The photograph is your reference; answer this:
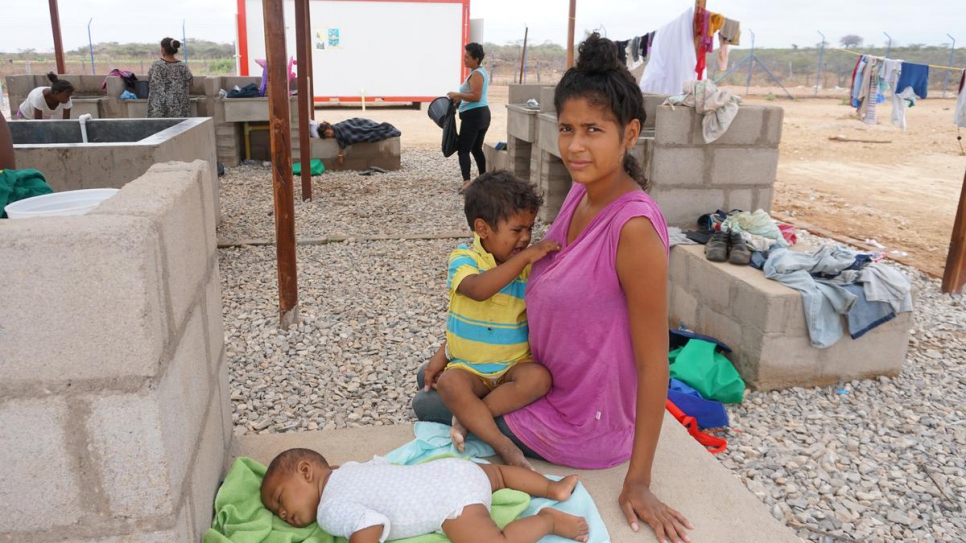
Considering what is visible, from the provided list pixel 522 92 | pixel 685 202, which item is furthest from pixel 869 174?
pixel 685 202

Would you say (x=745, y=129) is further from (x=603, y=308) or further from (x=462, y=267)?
(x=603, y=308)

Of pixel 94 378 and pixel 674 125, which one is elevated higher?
pixel 674 125

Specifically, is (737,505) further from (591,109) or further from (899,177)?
(899,177)

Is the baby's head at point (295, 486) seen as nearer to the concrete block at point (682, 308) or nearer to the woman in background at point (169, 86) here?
the concrete block at point (682, 308)

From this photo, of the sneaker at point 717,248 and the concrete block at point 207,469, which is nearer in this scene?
the concrete block at point 207,469

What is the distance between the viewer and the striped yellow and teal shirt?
2.60 metres

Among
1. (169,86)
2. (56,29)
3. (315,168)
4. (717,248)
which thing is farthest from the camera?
(56,29)

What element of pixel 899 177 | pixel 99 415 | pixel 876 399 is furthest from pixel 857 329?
pixel 899 177

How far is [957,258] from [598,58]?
5.10 meters

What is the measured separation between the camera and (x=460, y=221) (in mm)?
8352

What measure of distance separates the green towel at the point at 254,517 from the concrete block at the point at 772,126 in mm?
4183

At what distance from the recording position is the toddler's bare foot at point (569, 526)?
2062 mm

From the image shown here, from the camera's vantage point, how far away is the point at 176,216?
1729 mm

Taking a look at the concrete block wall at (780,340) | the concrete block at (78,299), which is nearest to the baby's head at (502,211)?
the concrete block at (78,299)
